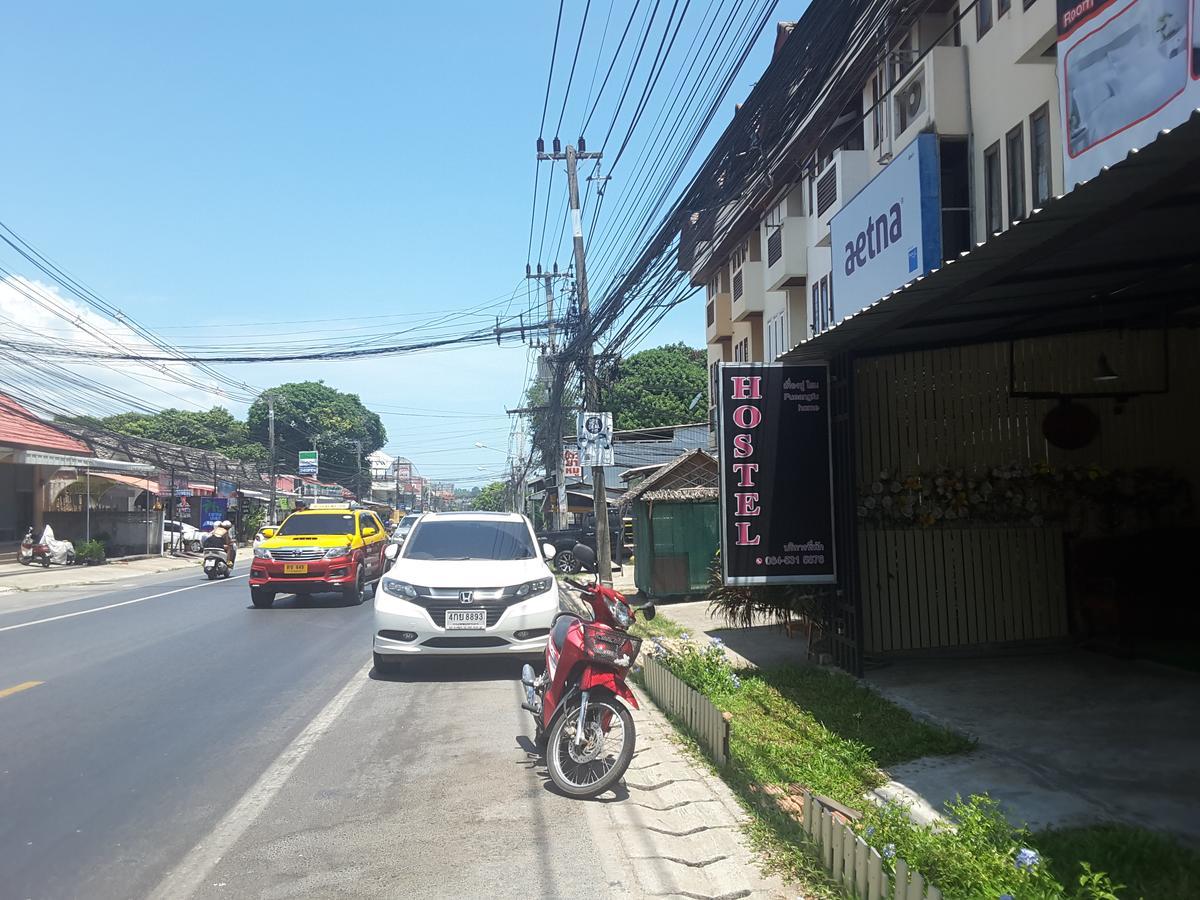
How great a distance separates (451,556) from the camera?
10195mm

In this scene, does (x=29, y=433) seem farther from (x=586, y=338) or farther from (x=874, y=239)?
(x=874, y=239)

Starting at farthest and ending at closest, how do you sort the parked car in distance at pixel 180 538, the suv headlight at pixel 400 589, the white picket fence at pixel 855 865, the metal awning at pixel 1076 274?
1. the parked car in distance at pixel 180 538
2. the suv headlight at pixel 400 589
3. the metal awning at pixel 1076 274
4. the white picket fence at pixel 855 865

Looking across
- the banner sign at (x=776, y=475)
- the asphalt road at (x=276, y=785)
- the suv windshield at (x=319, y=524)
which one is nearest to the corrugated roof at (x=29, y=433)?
the suv windshield at (x=319, y=524)

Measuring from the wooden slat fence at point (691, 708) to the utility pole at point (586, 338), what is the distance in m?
8.56

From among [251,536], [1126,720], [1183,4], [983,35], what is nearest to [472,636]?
[1126,720]

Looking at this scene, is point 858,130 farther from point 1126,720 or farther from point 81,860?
point 81,860

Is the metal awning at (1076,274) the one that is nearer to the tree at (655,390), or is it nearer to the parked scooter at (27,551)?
the parked scooter at (27,551)

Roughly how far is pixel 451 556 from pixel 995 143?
1068cm

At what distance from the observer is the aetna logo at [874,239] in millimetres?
14281

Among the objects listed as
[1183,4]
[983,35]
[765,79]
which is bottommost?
[765,79]

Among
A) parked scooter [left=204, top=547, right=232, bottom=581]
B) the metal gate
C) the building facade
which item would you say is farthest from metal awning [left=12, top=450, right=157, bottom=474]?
the metal gate

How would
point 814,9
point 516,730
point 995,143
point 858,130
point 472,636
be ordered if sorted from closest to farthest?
point 516,730, point 814,9, point 472,636, point 995,143, point 858,130

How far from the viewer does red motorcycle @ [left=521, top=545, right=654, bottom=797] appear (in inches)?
223

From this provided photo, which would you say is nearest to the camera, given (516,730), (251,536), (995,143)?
(516,730)
